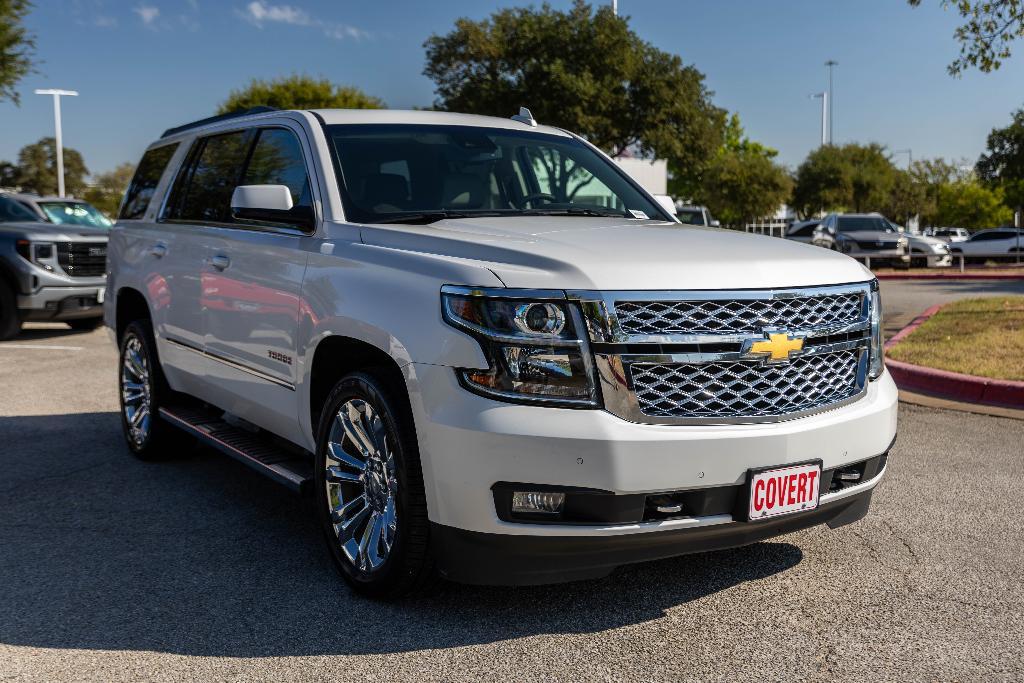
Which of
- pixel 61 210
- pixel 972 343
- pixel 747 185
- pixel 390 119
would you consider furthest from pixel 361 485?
pixel 747 185

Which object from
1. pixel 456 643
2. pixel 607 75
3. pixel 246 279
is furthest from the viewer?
pixel 607 75

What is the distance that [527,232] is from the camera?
4.14 meters

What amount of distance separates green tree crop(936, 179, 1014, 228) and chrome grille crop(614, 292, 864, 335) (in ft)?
332

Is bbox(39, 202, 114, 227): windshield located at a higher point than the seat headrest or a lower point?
higher

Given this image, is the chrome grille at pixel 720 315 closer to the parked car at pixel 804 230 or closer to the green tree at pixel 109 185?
the parked car at pixel 804 230

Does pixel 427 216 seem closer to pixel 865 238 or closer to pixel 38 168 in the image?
pixel 865 238

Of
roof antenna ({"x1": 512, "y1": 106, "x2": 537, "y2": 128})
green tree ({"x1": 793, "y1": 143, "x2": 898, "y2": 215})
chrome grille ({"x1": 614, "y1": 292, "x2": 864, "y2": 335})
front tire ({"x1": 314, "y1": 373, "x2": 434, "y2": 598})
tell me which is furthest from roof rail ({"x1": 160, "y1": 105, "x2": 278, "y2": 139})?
green tree ({"x1": 793, "y1": 143, "x2": 898, "y2": 215})

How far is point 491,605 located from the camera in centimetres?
396

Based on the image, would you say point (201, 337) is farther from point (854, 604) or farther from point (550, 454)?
point (854, 604)

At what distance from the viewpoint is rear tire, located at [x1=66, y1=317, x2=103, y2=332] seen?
14.6 meters

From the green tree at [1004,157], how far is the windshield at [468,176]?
5595 centimetres

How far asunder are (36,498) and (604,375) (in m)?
3.74

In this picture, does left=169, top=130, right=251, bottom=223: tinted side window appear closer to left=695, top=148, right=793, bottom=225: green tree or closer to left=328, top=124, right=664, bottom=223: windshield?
left=328, top=124, right=664, bottom=223: windshield

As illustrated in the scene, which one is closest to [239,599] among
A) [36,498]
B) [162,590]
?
[162,590]
